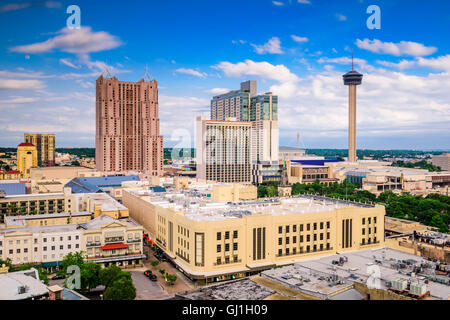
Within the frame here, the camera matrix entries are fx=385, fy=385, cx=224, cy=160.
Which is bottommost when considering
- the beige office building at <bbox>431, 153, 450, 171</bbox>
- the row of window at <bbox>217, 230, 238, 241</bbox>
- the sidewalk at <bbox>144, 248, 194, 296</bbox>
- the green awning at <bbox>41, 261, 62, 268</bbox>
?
the sidewalk at <bbox>144, 248, 194, 296</bbox>

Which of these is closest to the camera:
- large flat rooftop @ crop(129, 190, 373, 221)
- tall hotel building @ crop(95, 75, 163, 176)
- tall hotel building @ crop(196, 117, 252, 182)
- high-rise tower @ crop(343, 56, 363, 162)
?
large flat rooftop @ crop(129, 190, 373, 221)

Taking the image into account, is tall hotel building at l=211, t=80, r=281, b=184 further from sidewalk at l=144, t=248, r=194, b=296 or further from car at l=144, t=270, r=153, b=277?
car at l=144, t=270, r=153, b=277

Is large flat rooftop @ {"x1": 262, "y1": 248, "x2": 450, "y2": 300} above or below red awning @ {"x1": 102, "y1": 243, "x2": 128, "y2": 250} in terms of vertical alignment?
above

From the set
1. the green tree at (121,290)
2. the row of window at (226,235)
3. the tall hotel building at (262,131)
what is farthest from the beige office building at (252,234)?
the tall hotel building at (262,131)

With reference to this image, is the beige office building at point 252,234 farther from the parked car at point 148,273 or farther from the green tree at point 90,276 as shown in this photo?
the green tree at point 90,276

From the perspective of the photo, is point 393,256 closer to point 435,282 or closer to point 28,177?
point 435,282

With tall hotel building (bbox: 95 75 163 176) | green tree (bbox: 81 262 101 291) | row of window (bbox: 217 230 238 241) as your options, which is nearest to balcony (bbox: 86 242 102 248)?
green tree (bbox: 81 262 101 291)
